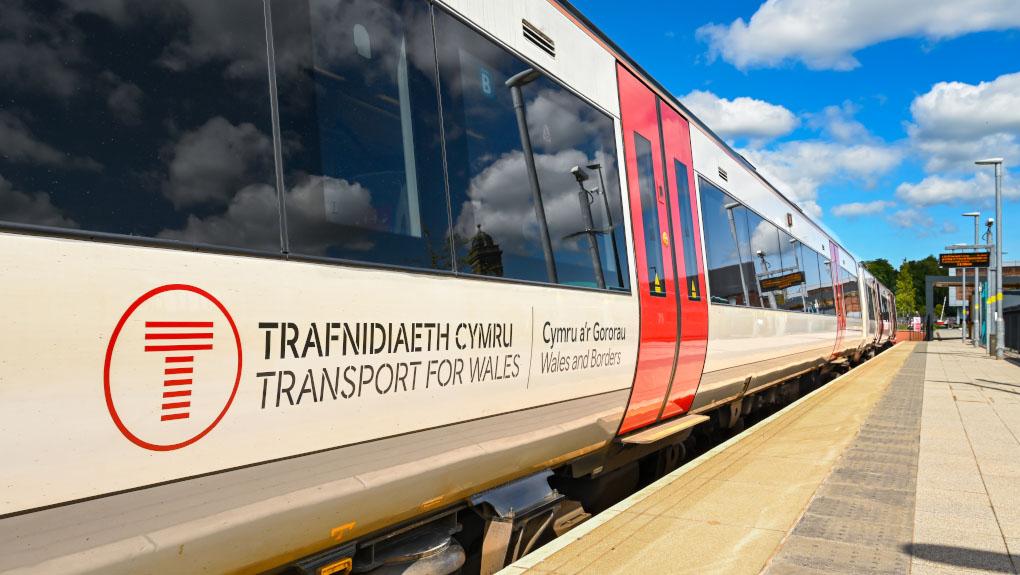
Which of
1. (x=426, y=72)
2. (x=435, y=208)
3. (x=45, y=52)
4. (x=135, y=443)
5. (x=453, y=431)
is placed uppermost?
(x=426, y=72)

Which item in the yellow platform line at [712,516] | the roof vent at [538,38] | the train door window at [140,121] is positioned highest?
the roof vent at [538,38]

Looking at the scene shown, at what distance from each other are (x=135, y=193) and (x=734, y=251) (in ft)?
22.3

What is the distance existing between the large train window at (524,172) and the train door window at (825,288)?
962 cm

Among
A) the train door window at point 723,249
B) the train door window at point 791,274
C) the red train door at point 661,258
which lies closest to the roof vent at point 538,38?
the red train door at point 661,258

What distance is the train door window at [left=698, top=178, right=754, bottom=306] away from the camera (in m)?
6.97

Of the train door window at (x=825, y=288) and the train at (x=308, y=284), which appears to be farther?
the train door window at (x=825, y=288)

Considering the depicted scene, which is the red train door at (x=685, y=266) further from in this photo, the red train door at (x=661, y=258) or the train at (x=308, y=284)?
the train at (x=308, y=284)

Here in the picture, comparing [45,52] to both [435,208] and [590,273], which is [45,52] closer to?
[435,208]

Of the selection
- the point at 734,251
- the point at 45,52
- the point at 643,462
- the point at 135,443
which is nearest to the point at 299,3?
the point at 45,52

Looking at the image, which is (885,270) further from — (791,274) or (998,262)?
(791,274)

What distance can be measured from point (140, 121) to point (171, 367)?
2.47ft

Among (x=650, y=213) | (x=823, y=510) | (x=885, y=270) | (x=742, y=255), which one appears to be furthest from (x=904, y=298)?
(x=823, y=510)

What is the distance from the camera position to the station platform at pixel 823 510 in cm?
359

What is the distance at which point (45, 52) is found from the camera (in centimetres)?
192
